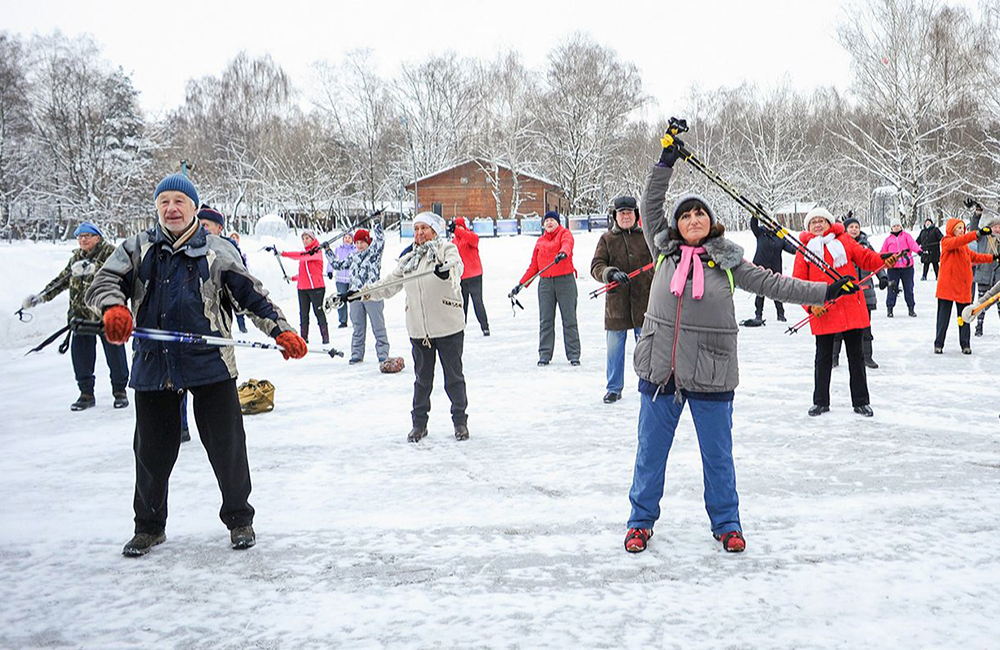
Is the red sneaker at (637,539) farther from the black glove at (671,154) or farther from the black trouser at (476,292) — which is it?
A: the black trouser at (476,292)

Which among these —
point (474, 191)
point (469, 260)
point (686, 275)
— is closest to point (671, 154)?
point (686, 275)

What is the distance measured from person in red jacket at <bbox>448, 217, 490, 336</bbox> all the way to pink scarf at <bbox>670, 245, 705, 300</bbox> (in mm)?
7760

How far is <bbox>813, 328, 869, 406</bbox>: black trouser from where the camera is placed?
652cm

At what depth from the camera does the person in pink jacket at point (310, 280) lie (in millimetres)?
11469

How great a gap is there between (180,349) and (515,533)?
1.96 m

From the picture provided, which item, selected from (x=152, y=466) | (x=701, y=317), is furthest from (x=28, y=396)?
(x=701, y=317)

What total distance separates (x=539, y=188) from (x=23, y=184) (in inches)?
1070

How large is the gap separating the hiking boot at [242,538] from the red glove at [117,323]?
113 cm

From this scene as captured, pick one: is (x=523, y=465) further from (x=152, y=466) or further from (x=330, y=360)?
(x=330, y=360)

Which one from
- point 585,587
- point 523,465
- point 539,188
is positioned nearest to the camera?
point 585,587

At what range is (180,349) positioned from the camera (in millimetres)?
3725

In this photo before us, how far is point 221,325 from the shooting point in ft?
12.9

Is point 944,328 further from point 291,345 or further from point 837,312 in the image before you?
point 291,345

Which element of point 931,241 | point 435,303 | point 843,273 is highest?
point 931,241
